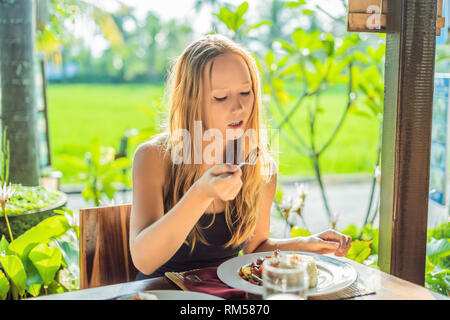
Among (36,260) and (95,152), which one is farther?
(95,152)

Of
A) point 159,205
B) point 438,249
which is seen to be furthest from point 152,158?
point 438,249

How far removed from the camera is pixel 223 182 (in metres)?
1.11

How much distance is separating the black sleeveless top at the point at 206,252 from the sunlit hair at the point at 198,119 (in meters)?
0.02

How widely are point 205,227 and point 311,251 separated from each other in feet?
1.08

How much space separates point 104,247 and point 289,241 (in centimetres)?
57

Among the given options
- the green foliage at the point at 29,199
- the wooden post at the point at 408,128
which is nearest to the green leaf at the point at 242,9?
the wooden post at the point at 408,128

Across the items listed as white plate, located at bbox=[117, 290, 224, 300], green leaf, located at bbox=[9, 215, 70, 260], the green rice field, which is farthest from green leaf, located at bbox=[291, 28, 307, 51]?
the green rice field

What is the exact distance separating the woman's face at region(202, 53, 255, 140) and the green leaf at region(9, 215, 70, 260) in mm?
833

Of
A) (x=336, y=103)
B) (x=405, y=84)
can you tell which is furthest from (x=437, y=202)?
(x=336, y=103)

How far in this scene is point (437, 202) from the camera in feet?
7.22

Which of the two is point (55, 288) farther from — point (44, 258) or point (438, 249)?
point (438, 249)

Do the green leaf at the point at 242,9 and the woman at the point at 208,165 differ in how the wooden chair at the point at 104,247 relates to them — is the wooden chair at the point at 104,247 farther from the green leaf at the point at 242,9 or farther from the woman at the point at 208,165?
the green leaf at the point at 242,9

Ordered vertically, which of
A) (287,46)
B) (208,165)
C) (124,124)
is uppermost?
(287,46)
